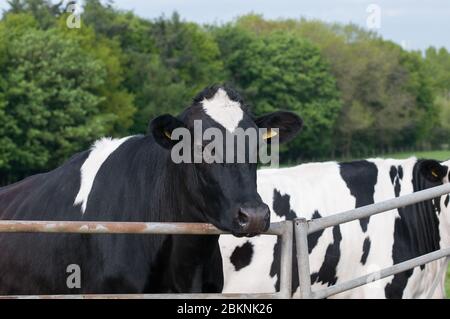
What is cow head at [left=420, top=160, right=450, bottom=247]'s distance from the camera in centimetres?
823

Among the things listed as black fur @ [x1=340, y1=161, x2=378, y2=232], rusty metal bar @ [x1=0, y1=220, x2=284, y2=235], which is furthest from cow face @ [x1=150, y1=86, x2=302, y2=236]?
black fur @ [x1=340, y1=161, x2=378, y2=232]

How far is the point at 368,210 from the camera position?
5.06m

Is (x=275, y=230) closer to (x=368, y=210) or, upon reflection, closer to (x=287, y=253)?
(x=287, y=253)

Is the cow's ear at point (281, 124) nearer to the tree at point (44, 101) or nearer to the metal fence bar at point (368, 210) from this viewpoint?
the metal fence bar at point (368, 210)

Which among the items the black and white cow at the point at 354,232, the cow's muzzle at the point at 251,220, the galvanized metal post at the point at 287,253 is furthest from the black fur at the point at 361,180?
the cow's muzzle at the point at 251,220

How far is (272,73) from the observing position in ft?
305

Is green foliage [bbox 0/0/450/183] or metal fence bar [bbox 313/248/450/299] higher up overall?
green foliage [bbox 0/0/450/183]

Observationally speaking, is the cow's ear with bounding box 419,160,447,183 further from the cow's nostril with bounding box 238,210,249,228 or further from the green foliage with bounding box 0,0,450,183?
the green foliage with bounding box 0,0,450,183

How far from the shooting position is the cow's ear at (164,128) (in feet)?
17.2

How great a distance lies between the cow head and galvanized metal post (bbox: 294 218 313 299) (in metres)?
3.69

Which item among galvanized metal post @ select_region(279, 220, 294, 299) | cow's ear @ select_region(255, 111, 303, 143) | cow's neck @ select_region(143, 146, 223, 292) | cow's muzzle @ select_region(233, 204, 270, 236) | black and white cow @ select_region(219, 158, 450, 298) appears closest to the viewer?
cow's muzzle @ select_region(233, 204, 270, 236)
